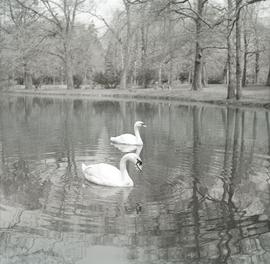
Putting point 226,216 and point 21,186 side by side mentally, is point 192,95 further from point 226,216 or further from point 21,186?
point 226,216

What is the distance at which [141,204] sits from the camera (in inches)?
315

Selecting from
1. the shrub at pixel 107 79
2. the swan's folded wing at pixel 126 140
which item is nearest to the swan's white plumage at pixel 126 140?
the swan's folded wing at pixel 126 140

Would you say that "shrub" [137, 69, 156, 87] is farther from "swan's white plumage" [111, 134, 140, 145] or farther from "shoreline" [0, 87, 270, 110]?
"swan's white plumage" [111, 134, 140, 145]

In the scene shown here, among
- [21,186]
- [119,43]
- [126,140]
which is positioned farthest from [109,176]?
[119,43]

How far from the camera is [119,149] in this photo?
46.2ft

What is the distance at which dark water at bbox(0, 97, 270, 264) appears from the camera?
6.00 metres

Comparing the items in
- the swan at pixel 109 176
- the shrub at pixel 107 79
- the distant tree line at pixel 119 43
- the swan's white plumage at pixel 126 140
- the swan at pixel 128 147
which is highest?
the distant tree line at pixel 119 43

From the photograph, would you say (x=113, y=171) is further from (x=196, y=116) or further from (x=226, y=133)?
(x=196, y=116)

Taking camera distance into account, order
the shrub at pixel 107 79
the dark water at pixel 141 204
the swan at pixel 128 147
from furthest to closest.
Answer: the shrub at pixel 107 79 → the swan at pixel 128 147 → the dark water at pixel 141 204

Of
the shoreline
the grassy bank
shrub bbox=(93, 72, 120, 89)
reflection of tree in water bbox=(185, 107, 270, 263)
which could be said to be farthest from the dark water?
shrub bbox=(93, 72, 120, 89)

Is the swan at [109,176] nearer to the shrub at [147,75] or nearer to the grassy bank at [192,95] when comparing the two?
the grassy bank at [192,95]

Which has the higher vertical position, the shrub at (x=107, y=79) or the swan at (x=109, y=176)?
the shrub at (x=107, y=79)

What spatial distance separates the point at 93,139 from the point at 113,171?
242 inches

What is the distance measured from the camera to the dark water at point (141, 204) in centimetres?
600
